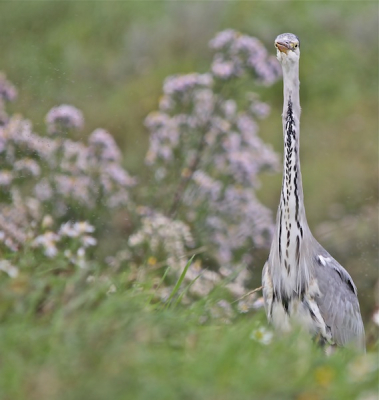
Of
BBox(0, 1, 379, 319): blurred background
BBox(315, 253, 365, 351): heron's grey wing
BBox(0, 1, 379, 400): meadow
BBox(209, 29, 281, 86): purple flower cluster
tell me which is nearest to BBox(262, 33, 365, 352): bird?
BBox(315, 253, 365, 351): heron's grey wing

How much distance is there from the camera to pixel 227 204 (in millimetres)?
5953

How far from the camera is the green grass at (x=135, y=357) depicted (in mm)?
2432

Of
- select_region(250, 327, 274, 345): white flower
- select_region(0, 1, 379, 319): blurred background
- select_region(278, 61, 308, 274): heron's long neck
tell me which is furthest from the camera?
select_region(0, 1, 379, 319): blurred background

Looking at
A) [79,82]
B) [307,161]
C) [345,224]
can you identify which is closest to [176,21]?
[79,82]

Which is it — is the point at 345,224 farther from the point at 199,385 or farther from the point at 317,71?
the point at 199,385

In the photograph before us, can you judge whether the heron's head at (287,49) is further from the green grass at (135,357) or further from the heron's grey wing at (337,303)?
the green grass at (135,357)

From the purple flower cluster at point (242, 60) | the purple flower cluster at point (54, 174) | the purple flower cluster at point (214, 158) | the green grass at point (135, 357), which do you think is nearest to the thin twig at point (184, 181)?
the purple flower cluster at point (214, 158)

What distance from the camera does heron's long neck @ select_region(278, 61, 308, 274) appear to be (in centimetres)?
414

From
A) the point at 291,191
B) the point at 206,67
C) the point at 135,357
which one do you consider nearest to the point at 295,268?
the point at 291,191

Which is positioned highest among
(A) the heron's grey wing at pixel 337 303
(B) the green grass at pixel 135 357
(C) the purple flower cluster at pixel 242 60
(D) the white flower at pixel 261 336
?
(C) the purple flower cluster at pixel 242 60

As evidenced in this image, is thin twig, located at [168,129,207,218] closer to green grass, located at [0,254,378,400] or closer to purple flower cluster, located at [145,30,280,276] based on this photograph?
purple flower cluster, located at [145,30,280,276]

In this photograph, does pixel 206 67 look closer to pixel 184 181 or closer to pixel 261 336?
pixel 184 181

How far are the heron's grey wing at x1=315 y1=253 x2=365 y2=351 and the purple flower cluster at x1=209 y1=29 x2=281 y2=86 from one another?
173 centimetres

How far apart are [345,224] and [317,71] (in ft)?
13.1
